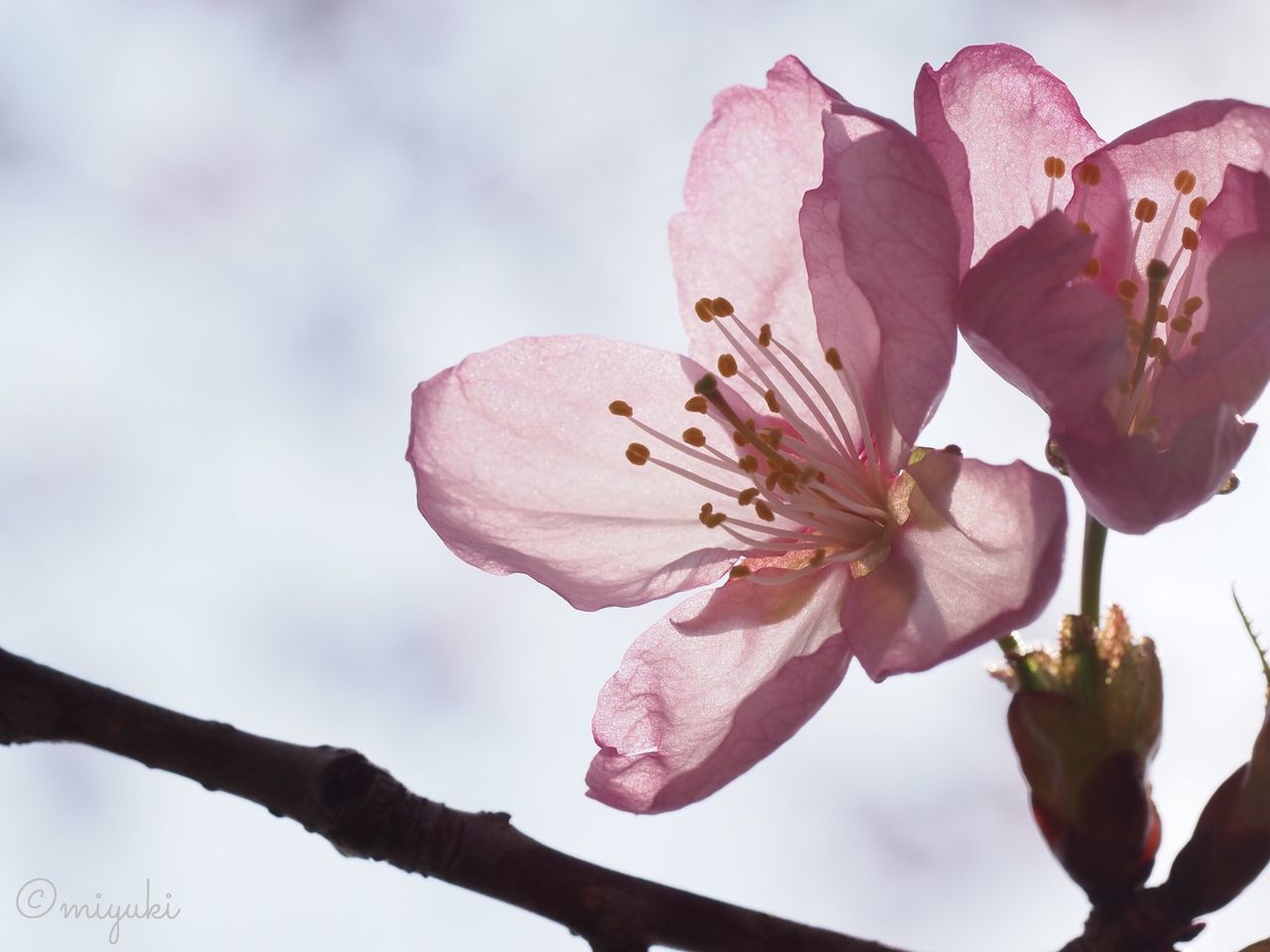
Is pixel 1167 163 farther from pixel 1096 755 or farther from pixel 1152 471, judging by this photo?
pixel 1096 755

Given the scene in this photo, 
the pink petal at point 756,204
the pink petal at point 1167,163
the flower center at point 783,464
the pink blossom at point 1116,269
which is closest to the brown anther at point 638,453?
the flower center at point 783,464

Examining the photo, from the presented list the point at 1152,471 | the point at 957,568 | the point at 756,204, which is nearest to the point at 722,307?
the point at 756,204

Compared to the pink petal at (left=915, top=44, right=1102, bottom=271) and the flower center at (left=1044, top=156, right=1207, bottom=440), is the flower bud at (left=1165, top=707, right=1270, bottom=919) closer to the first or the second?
the flower center at (left=1044, top=156, right=1207, bottom=440)

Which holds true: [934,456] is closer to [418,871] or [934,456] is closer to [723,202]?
[723,202]

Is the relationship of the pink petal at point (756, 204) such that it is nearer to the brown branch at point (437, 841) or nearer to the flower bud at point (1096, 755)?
the flower bud at point (1096, 755)

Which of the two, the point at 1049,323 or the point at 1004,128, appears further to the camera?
the point at 1004,128

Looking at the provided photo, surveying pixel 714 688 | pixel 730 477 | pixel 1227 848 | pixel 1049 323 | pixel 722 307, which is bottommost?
pixel 1227 848

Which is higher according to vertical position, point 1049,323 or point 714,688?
point 1049,323
